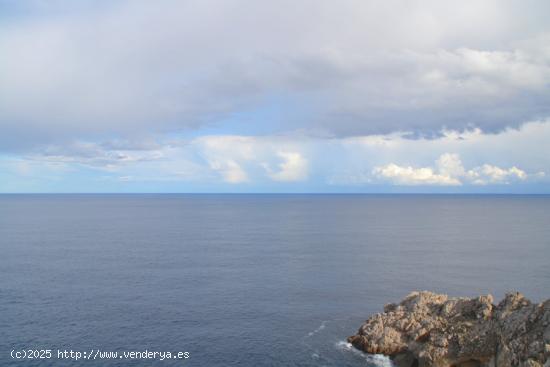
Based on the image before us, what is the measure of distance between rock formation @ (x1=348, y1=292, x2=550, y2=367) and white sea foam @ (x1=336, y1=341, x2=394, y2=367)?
2.82ft

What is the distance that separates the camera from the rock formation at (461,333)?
55281 mm

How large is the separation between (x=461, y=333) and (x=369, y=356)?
42.0 ft

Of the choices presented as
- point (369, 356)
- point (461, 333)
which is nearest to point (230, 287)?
point (369, 356)

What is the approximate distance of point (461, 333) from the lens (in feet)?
204

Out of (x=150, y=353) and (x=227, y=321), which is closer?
(x=150, y=353)

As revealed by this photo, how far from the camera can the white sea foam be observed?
207 ft

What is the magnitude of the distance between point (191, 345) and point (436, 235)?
149982 millimetres

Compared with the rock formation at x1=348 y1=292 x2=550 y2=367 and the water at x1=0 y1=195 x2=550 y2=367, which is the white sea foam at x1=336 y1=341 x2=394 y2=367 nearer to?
the water at x1=0 y1=195 x2=550 y2=367

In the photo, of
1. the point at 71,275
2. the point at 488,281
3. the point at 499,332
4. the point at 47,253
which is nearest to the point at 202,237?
the point at 47,253

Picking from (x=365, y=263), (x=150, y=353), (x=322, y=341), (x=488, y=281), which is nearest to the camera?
(x=150, y=353)

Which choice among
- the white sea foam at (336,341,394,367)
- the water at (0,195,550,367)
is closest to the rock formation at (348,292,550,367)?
the white sea foam at (336,341,394,367)

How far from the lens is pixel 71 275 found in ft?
363

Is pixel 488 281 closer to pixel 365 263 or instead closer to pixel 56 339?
pixel 365 263

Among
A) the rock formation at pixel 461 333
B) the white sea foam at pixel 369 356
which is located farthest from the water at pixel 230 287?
the rock formation at pixel 461 333
